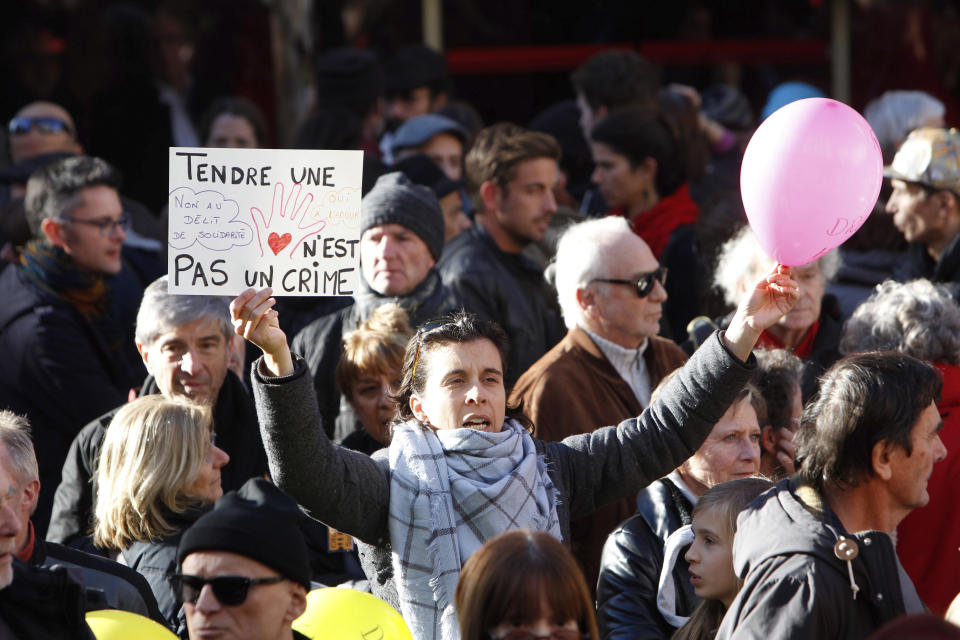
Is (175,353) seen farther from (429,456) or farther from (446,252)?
(446,252)

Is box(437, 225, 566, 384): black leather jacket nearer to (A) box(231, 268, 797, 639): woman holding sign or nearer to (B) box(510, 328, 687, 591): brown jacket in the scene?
(B) box(510, 328, 687, 591): brown jacket

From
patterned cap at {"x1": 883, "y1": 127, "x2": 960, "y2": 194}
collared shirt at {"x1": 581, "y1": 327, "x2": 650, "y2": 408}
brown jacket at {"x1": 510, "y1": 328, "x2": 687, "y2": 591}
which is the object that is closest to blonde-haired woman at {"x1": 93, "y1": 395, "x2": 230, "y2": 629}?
brown jacket at {"x1": 510, "y1": 328, "x2": 687, "y2": 591}

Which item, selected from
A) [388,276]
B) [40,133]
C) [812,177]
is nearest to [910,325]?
[812,177]

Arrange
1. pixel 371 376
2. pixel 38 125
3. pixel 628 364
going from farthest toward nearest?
Answer: pixel 38 125 < pixel 628 364 < pixel 371 376

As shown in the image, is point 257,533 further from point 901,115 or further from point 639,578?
point 901,115

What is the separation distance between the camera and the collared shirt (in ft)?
15.5

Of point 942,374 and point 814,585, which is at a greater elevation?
point 942,374

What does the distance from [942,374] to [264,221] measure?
6.21 ft

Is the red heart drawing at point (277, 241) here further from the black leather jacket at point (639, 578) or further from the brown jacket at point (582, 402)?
the black leather jacket at point (639, 578)

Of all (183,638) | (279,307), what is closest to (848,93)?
(279,307)

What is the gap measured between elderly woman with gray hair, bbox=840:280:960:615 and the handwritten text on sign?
1.67 metres

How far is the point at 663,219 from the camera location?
6.45m

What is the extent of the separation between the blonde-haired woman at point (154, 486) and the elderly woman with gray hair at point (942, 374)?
81.9 inches

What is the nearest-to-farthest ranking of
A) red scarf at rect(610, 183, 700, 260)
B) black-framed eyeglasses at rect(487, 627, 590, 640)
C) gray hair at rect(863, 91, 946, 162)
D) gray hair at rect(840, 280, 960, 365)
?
black-framed eyeglasses at rect(487, 627, 590, 640), gray hair at rect(840, 280, 960, 365), red scarf at rect(610, 183, 700, 260), gray hair at rect(863, 91, 946, 162)
